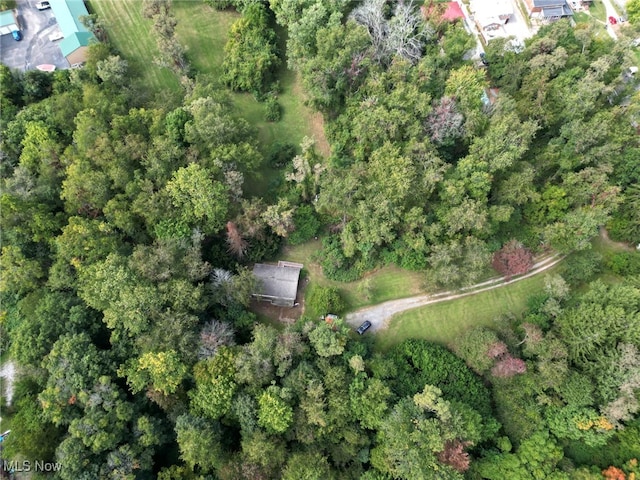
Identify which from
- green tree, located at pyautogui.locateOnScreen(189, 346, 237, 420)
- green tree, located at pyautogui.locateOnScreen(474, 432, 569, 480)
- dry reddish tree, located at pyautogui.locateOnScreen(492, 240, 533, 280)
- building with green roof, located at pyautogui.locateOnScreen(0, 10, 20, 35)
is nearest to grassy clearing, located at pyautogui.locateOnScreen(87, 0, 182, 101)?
building with green roof, located at pyautogui.locateOnScreen(0, 10, 20, 35)

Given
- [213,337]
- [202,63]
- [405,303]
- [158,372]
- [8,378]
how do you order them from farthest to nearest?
[202,63], [405,303], [8,378], [213,337], [158,372]

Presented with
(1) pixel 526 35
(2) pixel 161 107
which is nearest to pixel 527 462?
(2) pixel 161 107

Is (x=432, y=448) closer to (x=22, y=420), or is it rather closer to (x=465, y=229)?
(x=465, y=229)

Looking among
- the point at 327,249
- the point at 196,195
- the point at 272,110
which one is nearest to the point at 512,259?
the point at 327,249

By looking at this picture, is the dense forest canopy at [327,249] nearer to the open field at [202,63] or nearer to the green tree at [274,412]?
the green tree at [274,412]

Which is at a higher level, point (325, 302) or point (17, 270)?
point (17, 270)

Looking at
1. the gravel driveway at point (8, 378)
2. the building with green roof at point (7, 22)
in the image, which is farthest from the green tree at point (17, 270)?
the building with green roof at point (7, 22)

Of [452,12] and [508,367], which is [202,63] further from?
[508,367]
